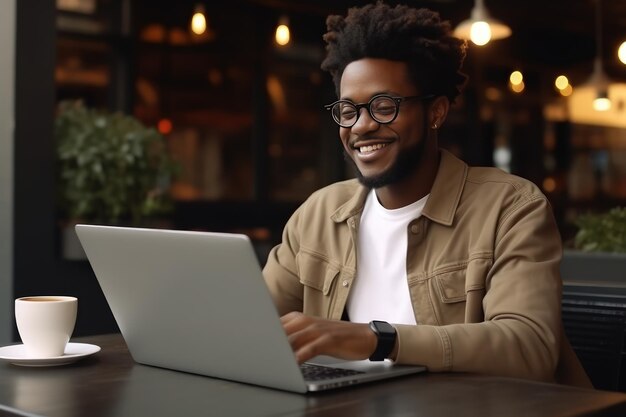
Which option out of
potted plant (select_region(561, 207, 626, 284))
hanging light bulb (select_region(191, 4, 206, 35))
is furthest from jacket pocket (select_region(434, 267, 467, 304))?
hanging light bulb (select_region(191, 4, 206, 35))

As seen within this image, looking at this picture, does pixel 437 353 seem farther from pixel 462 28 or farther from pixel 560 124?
pixel 560 124

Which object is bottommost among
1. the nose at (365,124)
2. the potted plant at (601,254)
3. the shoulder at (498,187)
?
the potted plant at (601,254)

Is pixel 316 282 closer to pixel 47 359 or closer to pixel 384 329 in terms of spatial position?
pixel 384 329

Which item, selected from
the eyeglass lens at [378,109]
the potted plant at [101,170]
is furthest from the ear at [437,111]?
the potted plant at [101,170]

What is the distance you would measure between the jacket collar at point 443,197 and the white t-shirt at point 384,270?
35 mm

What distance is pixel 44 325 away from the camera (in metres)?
1.52

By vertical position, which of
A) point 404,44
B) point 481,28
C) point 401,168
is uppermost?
point 481,28

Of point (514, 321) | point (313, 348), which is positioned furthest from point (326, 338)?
point (514, 321)

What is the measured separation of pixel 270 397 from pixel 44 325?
0.47m

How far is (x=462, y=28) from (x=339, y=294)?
148 inches

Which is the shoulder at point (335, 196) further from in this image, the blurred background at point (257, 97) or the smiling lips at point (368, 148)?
the blurred background at point (257, 97)

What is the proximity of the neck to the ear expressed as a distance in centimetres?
6

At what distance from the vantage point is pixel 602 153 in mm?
10484

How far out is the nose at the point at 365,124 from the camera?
1828mm
